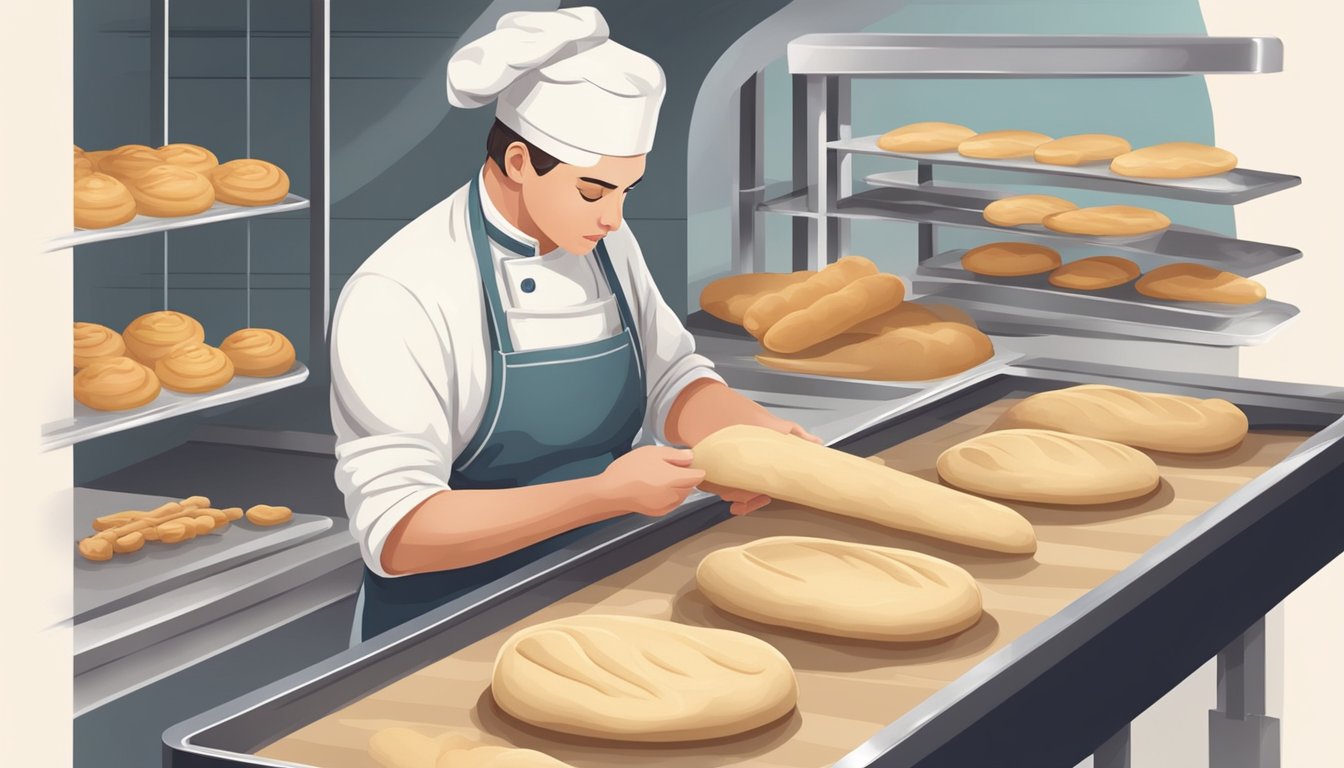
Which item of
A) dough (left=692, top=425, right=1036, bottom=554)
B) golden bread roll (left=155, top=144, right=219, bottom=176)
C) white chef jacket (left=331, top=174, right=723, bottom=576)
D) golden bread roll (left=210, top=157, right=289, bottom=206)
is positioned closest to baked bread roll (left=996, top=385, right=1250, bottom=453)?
dough (left=692, top=425, right=1036, bottom=554)

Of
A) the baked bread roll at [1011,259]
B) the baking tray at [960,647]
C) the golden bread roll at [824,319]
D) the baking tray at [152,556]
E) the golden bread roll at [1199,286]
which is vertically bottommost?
the baking tray at [152,556]

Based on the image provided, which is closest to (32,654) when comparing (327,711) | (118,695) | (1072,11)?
(118,695)

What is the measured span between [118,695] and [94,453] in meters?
1.36

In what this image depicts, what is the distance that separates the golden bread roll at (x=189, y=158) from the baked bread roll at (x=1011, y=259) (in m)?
1.64

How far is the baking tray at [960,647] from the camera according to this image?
4.54ft

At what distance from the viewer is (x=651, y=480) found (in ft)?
6.00

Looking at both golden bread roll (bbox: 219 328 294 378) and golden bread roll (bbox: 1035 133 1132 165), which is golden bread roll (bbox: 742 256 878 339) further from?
golden bread roll (bbox: 219 328 294 378)

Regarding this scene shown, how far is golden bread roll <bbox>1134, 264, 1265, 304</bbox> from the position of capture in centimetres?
343

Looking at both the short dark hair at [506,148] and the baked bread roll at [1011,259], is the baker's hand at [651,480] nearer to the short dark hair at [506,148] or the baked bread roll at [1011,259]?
the short dark hair at [506,148]

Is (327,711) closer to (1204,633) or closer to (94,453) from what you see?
(1204,633)

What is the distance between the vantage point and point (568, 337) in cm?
210

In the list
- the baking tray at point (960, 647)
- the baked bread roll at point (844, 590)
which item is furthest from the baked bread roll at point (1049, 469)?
the baked bread roll at point (844, 590)

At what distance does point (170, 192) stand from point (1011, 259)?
5.89ft

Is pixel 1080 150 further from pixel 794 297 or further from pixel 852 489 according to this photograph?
pixel 852 489
